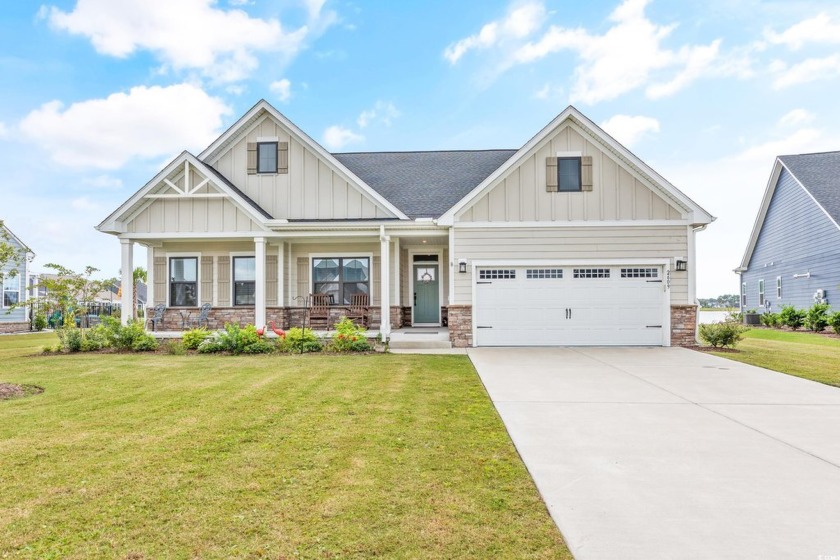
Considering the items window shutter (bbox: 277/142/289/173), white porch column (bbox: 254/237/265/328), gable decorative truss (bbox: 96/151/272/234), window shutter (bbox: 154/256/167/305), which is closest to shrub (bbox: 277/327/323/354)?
white porch column (bbox: 254/237/265/328)

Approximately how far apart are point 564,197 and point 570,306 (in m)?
2.96

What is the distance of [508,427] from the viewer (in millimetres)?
4887

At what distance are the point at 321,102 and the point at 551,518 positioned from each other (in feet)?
71.0

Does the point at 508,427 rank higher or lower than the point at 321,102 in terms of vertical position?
lower

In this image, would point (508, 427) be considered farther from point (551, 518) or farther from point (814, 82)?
point (814, 82)

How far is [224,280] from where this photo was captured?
14.8 meters

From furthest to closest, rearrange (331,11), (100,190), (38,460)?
1. (100,190)
2. (331,11)
3. (38,460)

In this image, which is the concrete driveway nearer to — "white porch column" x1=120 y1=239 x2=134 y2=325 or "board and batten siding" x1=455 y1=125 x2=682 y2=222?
"board and batten siding" x1=455 y1=125 x2=682 y2=222

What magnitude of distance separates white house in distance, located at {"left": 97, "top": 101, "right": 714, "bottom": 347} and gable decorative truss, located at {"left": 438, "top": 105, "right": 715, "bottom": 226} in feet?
0.10

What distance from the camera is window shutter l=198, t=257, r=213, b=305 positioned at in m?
14.8

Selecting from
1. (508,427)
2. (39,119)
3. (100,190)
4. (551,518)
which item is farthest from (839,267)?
(100,190)

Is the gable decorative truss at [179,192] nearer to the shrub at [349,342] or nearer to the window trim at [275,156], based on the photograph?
the window trim at [275,156]

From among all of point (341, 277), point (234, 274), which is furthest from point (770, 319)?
point (234, 274)

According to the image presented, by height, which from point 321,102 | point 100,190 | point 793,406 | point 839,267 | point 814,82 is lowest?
point 793,406
